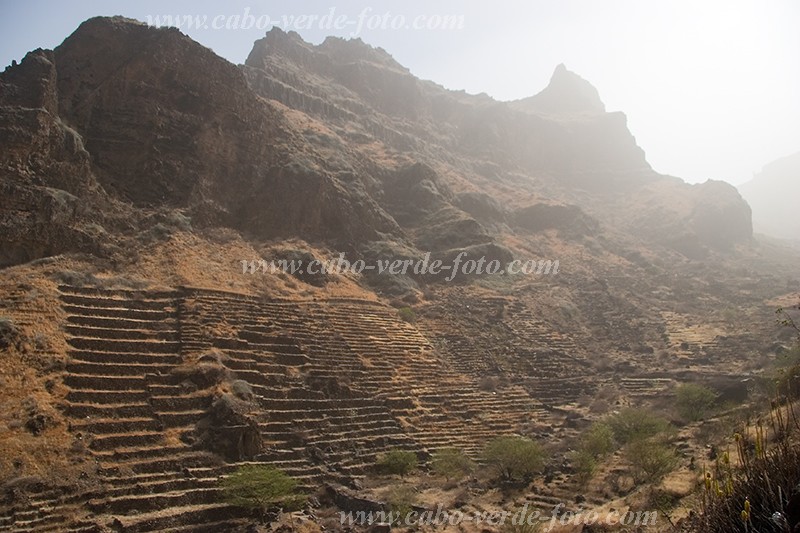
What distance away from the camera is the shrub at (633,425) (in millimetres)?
18859

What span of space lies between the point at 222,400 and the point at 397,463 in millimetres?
6077

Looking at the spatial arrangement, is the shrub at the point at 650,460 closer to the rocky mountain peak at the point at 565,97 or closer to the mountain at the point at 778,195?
the rocky mountain peak at the point at 565,97

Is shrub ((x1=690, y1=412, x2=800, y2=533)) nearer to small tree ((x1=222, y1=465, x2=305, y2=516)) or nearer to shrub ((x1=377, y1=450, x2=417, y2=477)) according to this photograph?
small tree ((x1=222, y1=465, x2=305, y2=516))

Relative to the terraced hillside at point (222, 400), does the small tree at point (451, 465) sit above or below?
below

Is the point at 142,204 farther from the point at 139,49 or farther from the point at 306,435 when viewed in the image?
the point at 306,435

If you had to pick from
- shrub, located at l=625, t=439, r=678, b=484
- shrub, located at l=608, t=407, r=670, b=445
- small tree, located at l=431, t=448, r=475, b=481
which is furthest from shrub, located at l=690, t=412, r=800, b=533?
shrub, located at l=608, t=407, r=670, b=445

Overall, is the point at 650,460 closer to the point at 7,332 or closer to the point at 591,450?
the point at 591,450

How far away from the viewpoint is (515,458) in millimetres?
17609

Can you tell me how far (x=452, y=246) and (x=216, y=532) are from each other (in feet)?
97.5

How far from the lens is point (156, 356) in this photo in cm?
1794

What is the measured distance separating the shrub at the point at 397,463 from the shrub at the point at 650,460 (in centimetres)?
687

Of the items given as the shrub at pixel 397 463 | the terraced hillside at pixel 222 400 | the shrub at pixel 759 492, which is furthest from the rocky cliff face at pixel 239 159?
the shrub at pixel 759 492

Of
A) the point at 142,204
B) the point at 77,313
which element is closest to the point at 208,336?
the point at 77,313

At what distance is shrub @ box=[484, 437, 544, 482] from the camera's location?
17609mm
